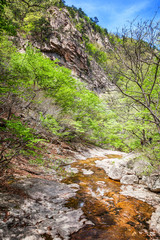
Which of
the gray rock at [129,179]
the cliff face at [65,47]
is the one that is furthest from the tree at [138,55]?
the cliff face at [65,47]

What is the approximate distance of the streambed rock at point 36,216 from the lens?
249cm

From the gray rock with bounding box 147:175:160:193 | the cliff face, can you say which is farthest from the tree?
the cliff face

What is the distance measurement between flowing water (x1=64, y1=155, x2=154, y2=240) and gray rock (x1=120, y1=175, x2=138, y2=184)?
0.94 m

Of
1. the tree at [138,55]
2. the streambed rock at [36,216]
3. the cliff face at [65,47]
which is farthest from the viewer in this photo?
the cliff face at [65,47]

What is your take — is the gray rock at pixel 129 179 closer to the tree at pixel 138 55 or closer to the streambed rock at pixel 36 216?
the streambed rock at pixel 36 216

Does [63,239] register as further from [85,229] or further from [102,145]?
[102,145]

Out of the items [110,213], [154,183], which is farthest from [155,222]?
[154,183]

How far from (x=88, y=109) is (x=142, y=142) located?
37.4 ft

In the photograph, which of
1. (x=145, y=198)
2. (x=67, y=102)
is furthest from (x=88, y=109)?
(x=145, y=198)

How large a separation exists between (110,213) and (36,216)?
2458 mm

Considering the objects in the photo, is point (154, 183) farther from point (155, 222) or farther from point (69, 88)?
point (69, 88)

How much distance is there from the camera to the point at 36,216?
10.1 feet

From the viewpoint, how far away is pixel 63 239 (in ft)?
8.82

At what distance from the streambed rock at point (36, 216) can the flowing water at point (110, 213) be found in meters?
0.29
